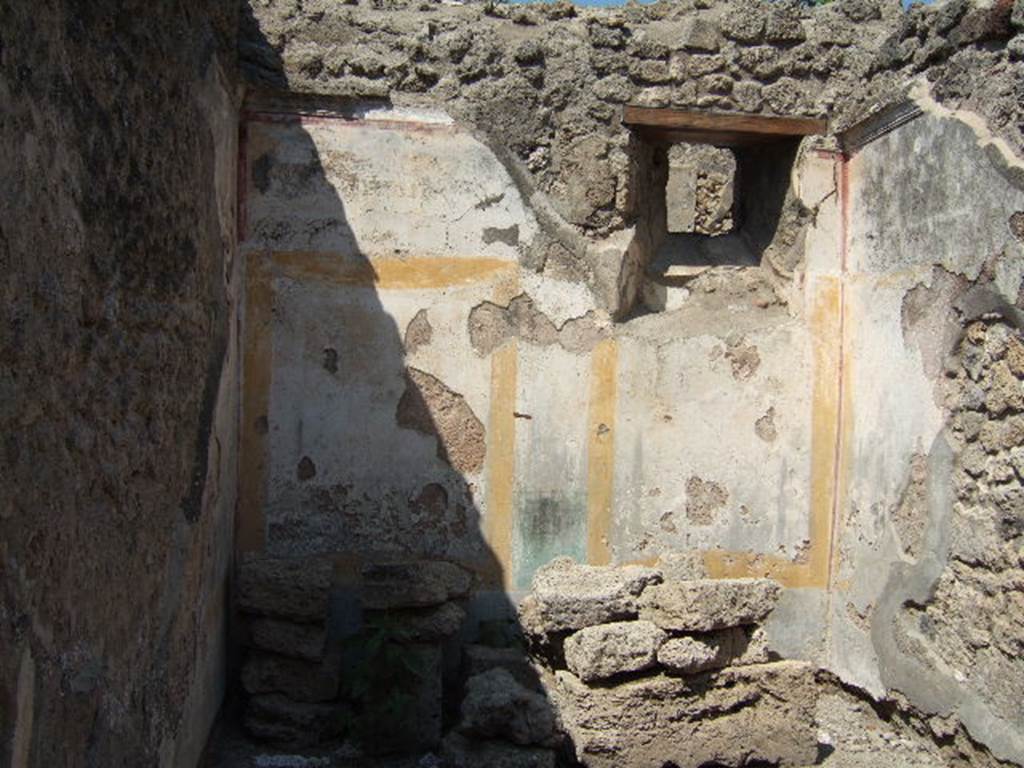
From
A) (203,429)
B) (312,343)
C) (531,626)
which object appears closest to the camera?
(203,429)

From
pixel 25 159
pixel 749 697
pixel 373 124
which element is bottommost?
pixel 749 697

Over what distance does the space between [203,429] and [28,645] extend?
1717 mm

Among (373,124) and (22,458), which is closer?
(22,458)

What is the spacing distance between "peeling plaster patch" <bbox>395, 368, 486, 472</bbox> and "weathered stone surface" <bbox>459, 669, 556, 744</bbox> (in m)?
1.20

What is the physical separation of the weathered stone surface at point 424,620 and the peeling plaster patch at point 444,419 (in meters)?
0.71

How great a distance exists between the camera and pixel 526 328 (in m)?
4.71

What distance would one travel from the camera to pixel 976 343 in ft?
12.6

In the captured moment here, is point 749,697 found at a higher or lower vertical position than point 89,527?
lower

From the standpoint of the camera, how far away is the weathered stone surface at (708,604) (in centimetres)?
384

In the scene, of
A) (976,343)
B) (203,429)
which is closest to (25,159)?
(203,429)

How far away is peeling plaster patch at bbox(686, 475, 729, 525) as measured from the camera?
15.7ft

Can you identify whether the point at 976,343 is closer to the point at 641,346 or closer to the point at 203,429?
the point at 641,346

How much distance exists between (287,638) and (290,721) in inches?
11.5

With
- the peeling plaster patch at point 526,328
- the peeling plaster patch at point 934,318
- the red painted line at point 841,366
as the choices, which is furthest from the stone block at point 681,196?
the peeling plaster patch at point 934,318
